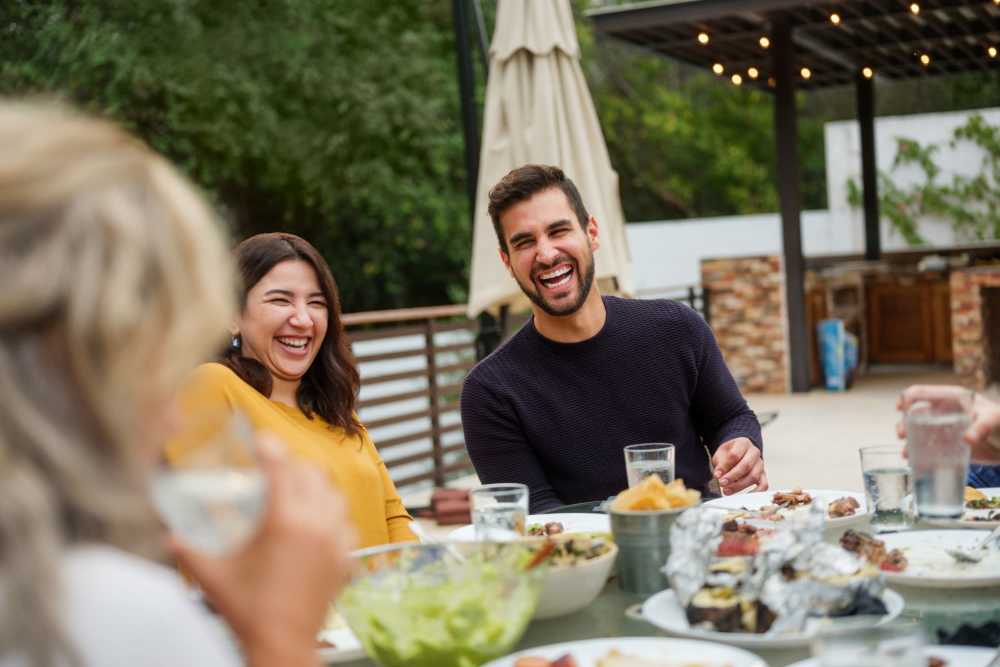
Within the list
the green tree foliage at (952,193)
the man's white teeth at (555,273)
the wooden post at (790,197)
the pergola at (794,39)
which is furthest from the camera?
the green tree foliage at (952,193)

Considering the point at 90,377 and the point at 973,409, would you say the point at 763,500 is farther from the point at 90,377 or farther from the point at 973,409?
the point at 90,377

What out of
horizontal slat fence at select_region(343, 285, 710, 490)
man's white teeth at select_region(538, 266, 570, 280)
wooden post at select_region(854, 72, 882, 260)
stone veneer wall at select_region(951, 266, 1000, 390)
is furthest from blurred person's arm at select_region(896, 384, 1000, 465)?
wooden post at select_region(854, 72, 882, 260)

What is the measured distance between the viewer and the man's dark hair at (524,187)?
2.79 m

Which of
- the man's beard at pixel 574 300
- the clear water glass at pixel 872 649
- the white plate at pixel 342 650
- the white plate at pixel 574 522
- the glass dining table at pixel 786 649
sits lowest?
the glass dining table at pixel 786 649

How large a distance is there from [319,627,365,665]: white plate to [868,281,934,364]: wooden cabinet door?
11242 millimetres

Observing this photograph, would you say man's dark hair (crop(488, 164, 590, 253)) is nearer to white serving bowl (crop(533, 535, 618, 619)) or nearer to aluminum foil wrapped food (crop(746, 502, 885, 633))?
white serving bowl (crop(533, 535, 618, 619))

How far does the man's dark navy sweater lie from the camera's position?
264 centimetres

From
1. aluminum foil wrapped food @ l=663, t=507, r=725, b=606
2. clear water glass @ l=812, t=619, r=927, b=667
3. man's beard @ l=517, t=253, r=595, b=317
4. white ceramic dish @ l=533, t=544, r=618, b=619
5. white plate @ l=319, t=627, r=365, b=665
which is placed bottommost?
white plate @ l=319, t=627, r=365, b=665

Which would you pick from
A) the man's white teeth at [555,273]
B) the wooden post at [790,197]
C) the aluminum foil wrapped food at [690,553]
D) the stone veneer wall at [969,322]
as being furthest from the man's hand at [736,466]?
the wooden post at [790,197]

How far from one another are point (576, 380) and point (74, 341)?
2001 millimetres

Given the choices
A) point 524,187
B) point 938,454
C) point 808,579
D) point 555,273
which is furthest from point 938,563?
point 524,187

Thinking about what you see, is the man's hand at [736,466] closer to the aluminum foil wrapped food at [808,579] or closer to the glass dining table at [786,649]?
the glass dining table at [786,649]

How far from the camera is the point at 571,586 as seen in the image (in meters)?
1.48

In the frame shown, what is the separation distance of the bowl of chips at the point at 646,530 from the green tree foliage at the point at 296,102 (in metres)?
11.2
